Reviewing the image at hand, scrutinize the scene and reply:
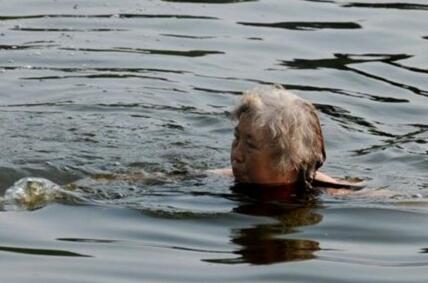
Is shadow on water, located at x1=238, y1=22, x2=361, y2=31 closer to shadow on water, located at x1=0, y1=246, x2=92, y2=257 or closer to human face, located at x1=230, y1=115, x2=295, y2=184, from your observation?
human face, located at x1=230, y1=115, x2=295, y2=184

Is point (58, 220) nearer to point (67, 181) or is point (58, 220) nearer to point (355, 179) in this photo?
point (67, 181)

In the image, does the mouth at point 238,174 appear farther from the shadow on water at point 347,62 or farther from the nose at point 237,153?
the shadow on water at point 347,62

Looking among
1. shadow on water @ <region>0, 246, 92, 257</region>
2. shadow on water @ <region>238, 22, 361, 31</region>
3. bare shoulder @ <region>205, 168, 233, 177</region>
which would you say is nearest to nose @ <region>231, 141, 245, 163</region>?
bare shoulder @ <region>205, 168, 233, 177</region>

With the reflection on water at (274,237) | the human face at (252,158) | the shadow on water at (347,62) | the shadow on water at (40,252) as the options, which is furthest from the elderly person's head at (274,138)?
the shadow on water at (347,62)

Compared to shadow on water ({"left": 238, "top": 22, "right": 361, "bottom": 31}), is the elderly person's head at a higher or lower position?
lower

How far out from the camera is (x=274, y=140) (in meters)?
7.76

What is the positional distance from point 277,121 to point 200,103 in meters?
2.87

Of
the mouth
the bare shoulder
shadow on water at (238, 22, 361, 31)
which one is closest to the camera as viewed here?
the mouth

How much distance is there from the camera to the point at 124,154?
912 centimetres

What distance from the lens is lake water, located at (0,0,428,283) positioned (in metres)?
6.95

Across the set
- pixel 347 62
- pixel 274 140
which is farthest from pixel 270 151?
pixel 347 62

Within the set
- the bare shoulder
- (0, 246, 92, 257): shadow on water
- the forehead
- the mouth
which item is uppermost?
the forehead

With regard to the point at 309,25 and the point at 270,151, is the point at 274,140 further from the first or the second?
the point at 309,25

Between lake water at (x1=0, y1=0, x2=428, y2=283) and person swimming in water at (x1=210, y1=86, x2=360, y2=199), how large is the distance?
17 cm
